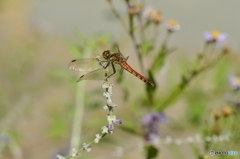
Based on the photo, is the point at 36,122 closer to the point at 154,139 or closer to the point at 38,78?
the point at 38,78

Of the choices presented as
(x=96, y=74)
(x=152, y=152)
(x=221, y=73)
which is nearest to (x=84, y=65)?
(x=96, y=74)

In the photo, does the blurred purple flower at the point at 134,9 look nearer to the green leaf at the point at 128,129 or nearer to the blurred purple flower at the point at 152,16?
the blurred purple flower at the point at 152,16

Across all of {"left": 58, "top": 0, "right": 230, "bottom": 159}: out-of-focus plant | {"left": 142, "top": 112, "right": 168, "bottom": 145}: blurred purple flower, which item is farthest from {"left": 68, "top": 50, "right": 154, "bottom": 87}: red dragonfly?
{"left": 142, "top": 112, "right": 168, "bottom": 145}: blurred purple flower

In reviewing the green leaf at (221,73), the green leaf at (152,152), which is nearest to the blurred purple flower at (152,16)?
the green leaf at (152,152)

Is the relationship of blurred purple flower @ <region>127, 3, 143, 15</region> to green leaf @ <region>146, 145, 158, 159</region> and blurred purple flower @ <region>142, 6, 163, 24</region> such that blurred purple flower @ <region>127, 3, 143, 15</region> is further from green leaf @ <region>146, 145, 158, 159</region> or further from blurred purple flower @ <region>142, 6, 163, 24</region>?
green leaf @ <region>146, 145, 158, 159</region>

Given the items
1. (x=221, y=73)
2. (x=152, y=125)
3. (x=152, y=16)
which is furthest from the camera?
(x=221, y=73)

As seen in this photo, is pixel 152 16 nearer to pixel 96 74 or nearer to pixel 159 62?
pixel 159 62

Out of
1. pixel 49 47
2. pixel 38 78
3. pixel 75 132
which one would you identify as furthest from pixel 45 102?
pixel 75 132
